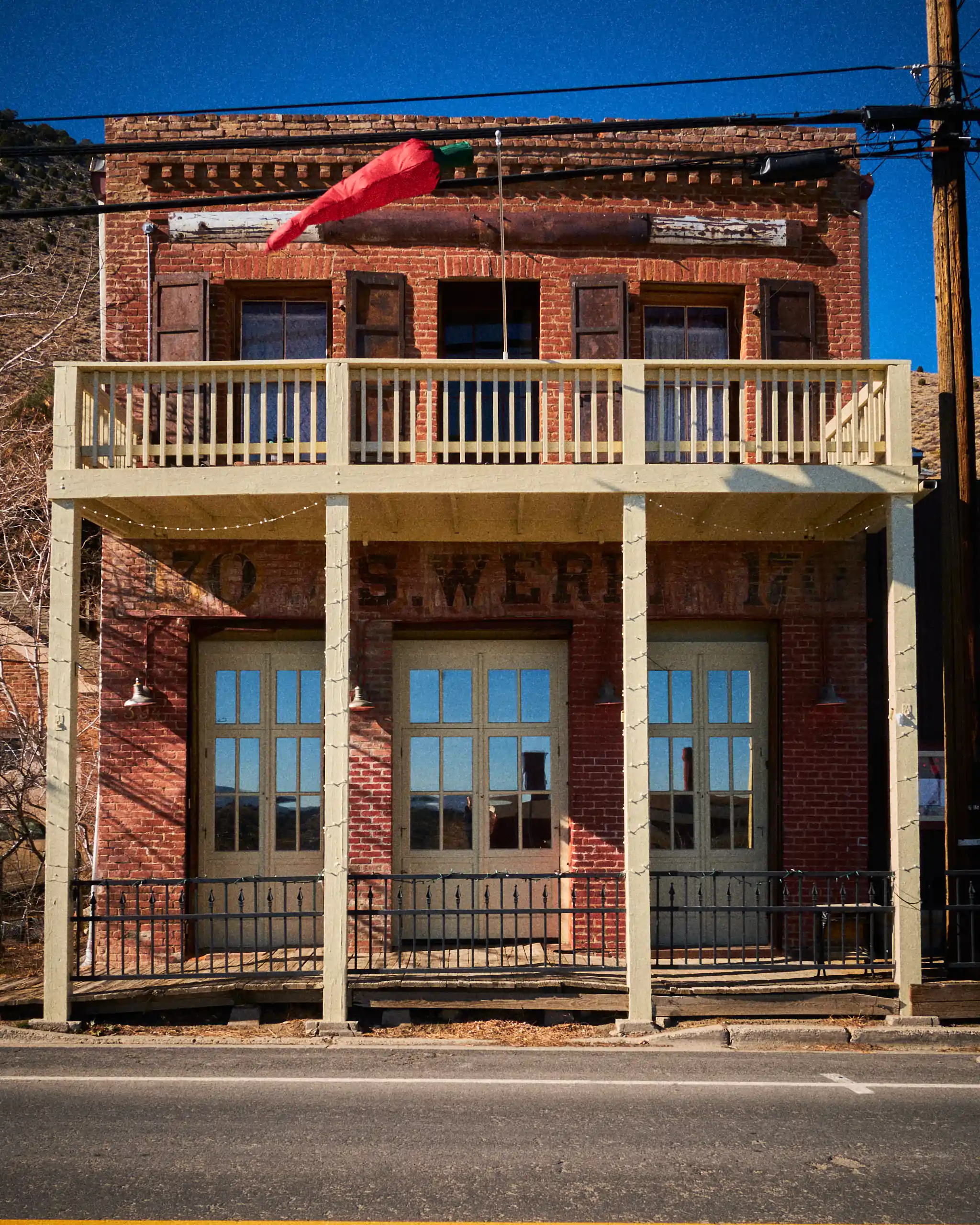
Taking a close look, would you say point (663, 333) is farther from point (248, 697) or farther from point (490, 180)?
point (248, 697)

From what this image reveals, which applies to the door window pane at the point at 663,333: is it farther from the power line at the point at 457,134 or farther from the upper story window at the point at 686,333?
the power line at the point at 457,134

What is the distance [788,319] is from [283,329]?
553cm

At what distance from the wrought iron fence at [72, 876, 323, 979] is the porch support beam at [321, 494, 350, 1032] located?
0.76m

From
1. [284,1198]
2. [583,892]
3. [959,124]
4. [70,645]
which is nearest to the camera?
[284,1198]

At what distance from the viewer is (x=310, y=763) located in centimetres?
1122

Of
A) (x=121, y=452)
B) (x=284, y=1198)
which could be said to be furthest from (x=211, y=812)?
(x=284, y=1198)

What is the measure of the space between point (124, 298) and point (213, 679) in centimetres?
421

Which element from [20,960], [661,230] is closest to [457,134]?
[661,230]

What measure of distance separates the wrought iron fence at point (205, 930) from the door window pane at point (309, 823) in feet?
1.59

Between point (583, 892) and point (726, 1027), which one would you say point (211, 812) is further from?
point (726, 1027)

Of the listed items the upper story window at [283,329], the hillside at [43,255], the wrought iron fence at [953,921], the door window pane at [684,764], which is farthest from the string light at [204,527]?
the hillside at [43,255]

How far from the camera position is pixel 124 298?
11.2 meters

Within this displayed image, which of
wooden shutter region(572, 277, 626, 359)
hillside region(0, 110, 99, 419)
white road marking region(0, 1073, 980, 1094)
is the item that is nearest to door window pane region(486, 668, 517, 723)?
wooden shutter region(572, 277, 626, 359)

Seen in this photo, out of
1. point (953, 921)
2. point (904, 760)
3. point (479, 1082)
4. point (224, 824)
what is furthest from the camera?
point (224, 824)
